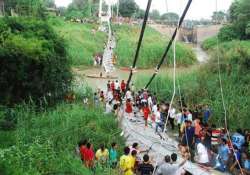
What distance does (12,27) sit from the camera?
1767cm

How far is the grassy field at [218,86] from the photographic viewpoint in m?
17.1

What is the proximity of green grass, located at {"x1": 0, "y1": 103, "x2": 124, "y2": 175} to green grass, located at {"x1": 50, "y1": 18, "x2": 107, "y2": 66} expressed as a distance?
17683mm

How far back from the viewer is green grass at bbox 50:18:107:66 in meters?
33.7

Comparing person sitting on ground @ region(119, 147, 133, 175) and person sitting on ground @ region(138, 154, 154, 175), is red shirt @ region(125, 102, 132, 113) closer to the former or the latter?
person sitting on ground @ region(119, 147, 133, 175)

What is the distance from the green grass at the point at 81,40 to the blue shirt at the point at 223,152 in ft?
67.4

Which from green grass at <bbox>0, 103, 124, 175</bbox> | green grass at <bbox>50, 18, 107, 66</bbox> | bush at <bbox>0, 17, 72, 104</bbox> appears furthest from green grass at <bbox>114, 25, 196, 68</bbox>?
green grass at <bbox>0, 103, 124, 175</bbox>

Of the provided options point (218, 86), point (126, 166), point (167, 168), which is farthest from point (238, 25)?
point (167, 168)

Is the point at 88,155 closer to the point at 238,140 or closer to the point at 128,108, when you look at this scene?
the point at 238,140

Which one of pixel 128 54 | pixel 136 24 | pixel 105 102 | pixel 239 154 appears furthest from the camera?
pixel 136 24

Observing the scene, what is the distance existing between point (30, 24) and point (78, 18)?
33.9 m

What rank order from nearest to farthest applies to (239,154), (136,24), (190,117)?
(239,154), (190,117), (136,24)

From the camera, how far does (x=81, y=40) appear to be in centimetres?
3822

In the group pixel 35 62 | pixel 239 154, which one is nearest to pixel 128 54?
pixel 35 62

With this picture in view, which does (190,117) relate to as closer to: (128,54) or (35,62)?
(35,62)
